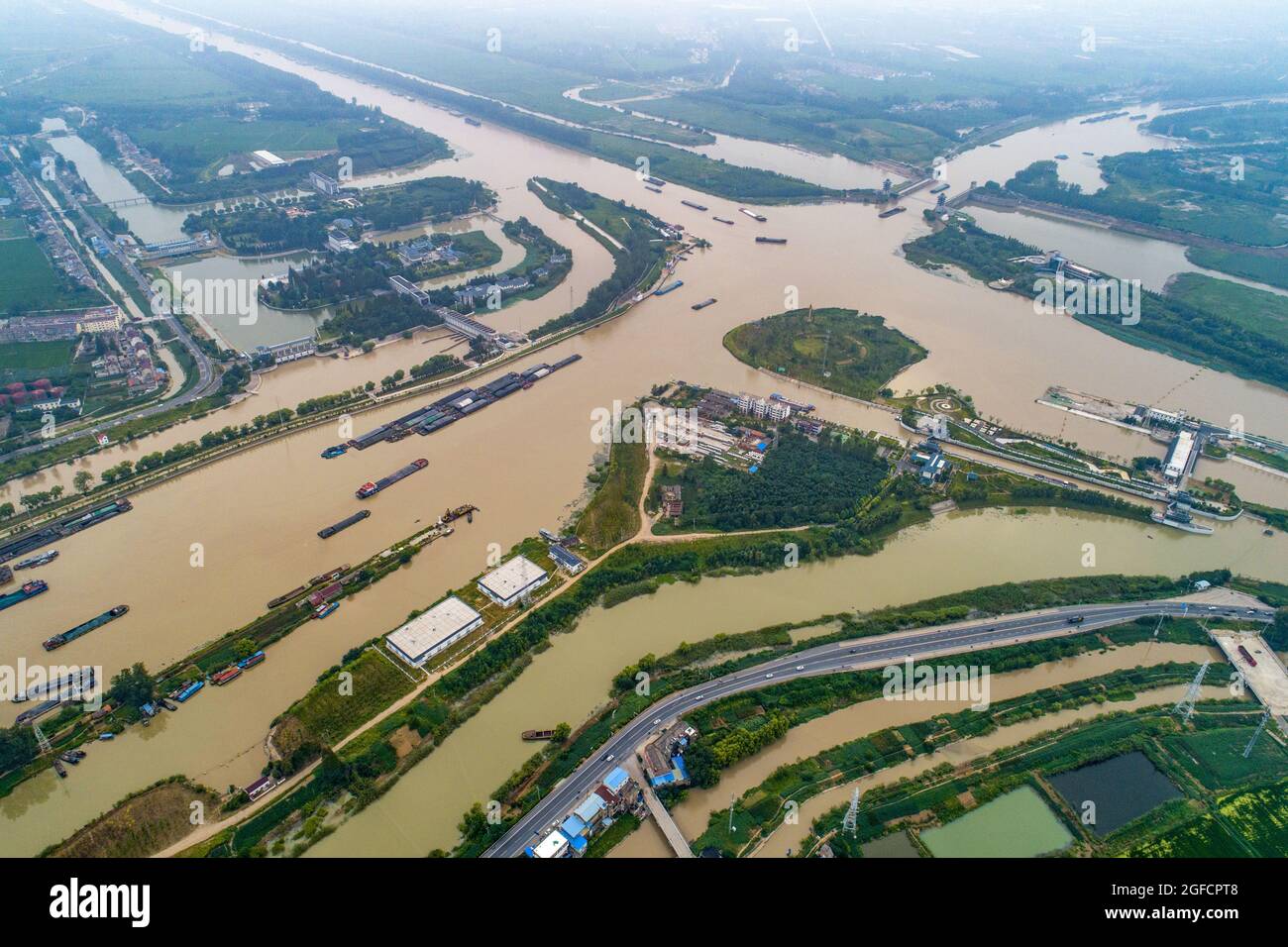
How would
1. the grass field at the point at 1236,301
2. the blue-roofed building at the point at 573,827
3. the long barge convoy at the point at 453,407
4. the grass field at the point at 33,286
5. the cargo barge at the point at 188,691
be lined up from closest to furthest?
1. the blue-roofed building at the point at 573,827
2. the cargo barge at the point at 188,691
3. the long barge convoy at the point at 453,407
4. the grass field at the point at 33,286
5. the grass field at the point at 1236,301

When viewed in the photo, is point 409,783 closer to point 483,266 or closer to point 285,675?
point 285,675

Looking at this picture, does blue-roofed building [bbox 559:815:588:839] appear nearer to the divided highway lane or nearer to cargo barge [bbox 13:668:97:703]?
the divided highway lane

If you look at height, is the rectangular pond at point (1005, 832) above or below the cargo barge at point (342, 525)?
below

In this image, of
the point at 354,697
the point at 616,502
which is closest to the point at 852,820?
the point at 354,697

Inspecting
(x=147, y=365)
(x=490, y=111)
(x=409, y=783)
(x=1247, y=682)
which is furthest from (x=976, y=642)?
(x=490, y=111)

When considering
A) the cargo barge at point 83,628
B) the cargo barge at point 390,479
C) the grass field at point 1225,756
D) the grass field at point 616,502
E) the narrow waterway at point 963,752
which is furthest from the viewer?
the cargo barge at point 390,479

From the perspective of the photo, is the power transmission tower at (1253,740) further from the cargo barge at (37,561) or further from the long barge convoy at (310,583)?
the cargo barge at (37,561)

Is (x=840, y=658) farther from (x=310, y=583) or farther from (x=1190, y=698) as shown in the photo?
(x=310, y=583)

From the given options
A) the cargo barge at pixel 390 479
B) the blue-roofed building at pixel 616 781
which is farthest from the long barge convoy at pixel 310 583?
the blue-roofed building at pixel 616 781
